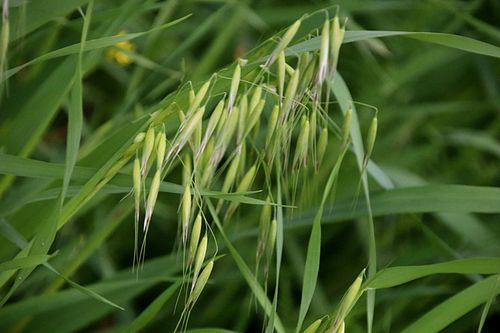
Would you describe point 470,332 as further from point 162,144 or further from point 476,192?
point 162,144

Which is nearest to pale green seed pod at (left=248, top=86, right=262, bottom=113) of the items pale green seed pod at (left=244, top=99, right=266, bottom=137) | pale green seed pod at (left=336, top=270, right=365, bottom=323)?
pale green seed pod at (left=244, top=99, right=266, bottom=137)

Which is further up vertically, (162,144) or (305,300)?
(162,144)

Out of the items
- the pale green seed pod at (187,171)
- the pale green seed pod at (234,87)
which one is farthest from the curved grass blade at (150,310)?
the pale green seed pod at (234,87)

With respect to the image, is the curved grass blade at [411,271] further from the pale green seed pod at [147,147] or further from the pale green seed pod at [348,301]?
the pale green seed pod at [147,147]

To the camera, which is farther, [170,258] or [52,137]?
[52,137]

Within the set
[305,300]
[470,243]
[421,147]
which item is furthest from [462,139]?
[305,300]

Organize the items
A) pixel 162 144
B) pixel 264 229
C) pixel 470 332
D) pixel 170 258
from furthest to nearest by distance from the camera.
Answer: pixel 470 332
pixel 170 258
pixel 264 229
pixel 162 144
